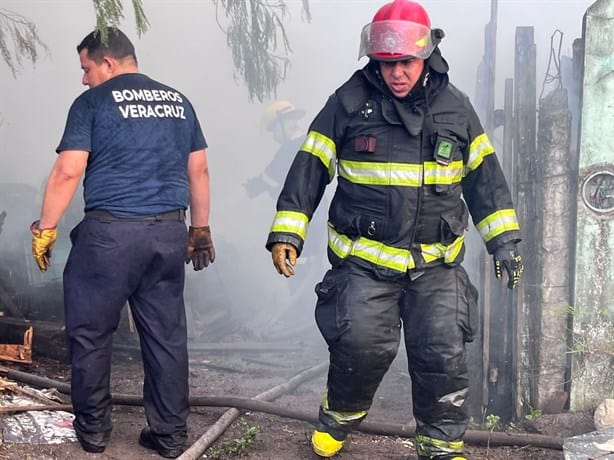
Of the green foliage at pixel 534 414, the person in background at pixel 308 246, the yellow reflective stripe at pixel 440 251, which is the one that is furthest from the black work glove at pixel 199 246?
the person in background at pixel 308 246

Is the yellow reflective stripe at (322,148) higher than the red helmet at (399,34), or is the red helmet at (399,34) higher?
the red helmet at (399,34)

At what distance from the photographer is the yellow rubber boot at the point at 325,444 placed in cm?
393

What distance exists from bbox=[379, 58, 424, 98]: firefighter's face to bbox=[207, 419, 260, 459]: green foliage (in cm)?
188

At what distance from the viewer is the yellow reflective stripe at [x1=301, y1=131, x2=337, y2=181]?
378cm

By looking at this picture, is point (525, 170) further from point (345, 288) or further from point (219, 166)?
point (219, 166)

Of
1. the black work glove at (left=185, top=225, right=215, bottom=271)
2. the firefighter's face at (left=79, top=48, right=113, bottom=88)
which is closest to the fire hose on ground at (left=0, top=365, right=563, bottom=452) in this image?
the black work glove at (left=185, top=225, right=215, bottom=271)

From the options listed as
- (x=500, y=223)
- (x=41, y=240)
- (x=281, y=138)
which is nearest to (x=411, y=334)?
(x=500, y=223)

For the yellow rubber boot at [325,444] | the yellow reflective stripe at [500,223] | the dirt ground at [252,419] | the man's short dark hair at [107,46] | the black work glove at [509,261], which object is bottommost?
the dirt ground at [252,419]

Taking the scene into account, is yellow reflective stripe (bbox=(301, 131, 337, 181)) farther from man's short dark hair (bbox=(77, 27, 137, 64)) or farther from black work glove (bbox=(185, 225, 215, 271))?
man's short dark hair (bbox=(77, 27, 137, 64))

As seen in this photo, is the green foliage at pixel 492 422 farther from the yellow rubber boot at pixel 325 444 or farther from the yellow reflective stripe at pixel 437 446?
the yellow rubber boot at pixel 325 444

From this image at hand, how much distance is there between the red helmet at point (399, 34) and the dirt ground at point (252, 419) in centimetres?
202

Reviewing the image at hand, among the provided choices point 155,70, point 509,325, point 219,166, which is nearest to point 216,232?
point 219,166

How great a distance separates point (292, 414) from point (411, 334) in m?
1.06

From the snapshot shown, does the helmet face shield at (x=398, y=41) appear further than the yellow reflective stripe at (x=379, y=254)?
No
